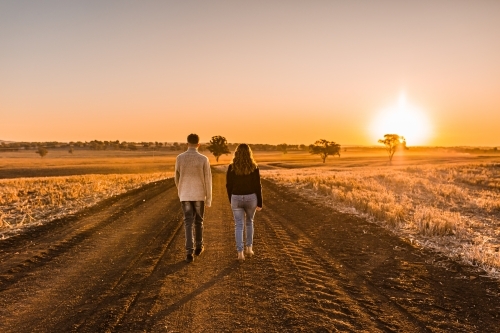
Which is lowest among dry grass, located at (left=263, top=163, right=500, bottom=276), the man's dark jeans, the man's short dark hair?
dry grass, located at (left=263, top=163, right=500, bottom=276)

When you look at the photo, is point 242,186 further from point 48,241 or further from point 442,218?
point 442,218

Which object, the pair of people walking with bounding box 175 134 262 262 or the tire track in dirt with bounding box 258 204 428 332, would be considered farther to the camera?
the pair of people walking with bounding box 175 134 262 262

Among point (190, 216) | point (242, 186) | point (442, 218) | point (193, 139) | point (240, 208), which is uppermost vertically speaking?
point (193, 139)

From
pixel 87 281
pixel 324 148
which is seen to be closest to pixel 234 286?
pixel 87 281

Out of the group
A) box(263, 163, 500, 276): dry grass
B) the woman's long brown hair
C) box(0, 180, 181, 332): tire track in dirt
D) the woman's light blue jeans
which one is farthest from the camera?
box(263, 163, 500, 276): dry grass

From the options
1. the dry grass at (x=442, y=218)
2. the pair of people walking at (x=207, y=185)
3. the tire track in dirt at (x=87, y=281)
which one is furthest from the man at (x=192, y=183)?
the dry grass at (x=442, y=218)

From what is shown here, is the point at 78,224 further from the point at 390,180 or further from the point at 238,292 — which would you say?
the point at 390,180

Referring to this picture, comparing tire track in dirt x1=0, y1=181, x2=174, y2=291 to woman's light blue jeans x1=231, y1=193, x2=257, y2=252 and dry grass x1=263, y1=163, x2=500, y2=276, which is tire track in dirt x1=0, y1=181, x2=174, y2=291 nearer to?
woman's light blue jeans x1=231, y1=193, x2=257, y2=252

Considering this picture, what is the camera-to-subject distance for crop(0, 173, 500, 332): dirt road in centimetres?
476

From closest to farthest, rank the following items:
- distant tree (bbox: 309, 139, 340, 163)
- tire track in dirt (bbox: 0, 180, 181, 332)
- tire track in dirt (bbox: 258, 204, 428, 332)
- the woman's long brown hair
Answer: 1. tire track in dirt (bbox: 258, 204, 428, 332)
2. tire track in dirt (bbox: 0, 180, 181, 332)
3. the woman's long brown hair
4. distant tree (bbox: 309, 139, 340, 163)

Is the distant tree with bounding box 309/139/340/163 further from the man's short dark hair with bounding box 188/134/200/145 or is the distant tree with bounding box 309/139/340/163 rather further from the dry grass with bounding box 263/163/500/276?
the man's short dark hair with bounding box 188/134/200/145

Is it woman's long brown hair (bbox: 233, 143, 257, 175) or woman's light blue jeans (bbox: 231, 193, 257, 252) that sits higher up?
woman's long brown hair (bbox: 233, 143, 257, 175)

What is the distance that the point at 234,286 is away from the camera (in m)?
6.02

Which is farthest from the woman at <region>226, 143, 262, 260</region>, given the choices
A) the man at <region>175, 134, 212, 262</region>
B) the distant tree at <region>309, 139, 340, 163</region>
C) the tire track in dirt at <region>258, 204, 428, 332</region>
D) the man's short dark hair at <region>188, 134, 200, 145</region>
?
the distant tree at <region>309, 139, 340, 163</region>
